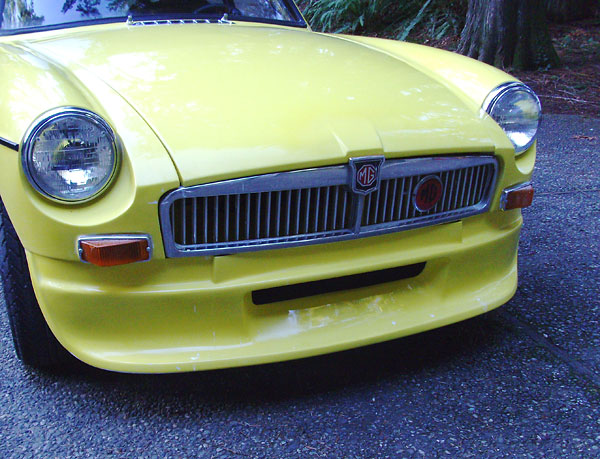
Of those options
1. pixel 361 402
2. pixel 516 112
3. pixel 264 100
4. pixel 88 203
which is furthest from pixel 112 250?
pixel 516 112

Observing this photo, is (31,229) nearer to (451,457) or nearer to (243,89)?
(243,89)

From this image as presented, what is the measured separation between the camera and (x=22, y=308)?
6.52 feet

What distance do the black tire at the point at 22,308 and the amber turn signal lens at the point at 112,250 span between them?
39 centimetres

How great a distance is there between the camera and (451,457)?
5.77 ft

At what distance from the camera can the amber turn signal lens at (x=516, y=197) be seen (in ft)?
7.06

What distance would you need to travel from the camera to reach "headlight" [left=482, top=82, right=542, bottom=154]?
2.26 metres

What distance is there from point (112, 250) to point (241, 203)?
36 cm

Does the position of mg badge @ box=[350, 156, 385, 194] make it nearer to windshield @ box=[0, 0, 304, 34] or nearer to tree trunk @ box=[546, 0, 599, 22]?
windshield @ box=[0, 0, 304, 34]

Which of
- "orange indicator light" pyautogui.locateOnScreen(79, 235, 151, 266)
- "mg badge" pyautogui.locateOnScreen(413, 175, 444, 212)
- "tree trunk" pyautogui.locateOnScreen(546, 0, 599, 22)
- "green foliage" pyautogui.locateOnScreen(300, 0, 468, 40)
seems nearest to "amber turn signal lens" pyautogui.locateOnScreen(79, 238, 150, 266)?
"orange indicator light" pyautogui.locateOnScreen(79, 235, 151, 266)

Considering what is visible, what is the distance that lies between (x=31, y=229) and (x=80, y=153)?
242 millimetres

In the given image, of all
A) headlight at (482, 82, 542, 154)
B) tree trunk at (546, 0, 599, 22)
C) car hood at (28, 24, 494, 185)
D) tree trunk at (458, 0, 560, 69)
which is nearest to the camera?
car hood at (28, 24, 494, 185)

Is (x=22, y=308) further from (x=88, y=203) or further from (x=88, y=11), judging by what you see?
(x=88, y=11)

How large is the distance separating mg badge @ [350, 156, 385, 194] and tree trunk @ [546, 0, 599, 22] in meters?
8.37

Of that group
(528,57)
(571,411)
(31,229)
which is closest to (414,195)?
(571,411)
